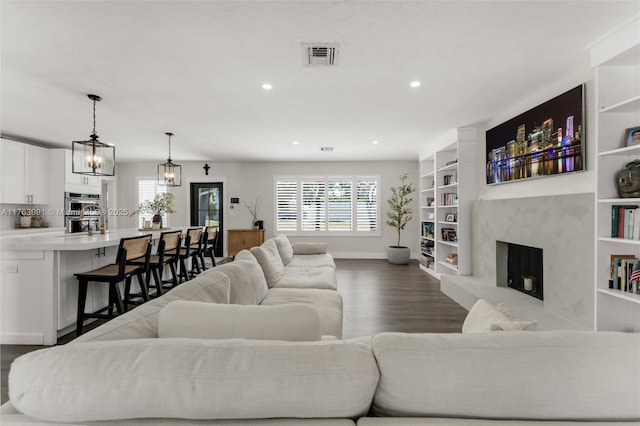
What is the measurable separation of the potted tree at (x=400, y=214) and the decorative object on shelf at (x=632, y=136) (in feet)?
15.3

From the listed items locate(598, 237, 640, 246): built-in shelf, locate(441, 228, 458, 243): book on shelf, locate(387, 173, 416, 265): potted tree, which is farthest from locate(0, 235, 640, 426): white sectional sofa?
locate(387, 173, 416, 265): potted tree

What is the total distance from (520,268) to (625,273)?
1.65m

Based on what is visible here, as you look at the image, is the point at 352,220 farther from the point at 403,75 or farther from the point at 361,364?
the point at 361,364

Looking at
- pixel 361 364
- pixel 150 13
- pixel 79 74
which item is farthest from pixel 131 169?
pixel 361 364

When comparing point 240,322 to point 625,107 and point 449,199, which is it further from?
point 449,199

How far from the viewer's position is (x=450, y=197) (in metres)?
5.55

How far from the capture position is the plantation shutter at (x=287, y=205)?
799cm

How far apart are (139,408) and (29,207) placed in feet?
23.8

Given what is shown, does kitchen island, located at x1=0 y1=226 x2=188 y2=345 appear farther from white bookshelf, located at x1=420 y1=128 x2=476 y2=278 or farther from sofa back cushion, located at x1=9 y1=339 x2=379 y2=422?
white bookshelf, located at x1=420 y1=128 x2=476 y2=278

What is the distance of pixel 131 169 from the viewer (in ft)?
26.6

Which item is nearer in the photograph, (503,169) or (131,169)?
(503,169)

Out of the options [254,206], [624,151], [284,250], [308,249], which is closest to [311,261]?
[284,250]

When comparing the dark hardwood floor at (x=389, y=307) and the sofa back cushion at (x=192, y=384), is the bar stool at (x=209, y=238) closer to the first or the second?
the dark hardwood floor at (x=389, y=307)

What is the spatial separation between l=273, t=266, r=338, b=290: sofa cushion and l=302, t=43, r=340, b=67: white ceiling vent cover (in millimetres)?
2121
